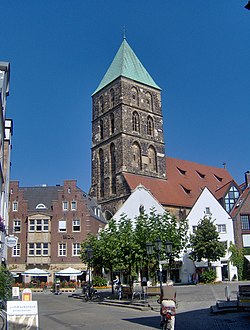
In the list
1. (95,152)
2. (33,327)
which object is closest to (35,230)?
(95,152)

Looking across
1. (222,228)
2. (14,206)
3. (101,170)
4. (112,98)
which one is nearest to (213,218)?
(222,228)

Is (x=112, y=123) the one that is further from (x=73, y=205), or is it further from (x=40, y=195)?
(x=73, y=205)

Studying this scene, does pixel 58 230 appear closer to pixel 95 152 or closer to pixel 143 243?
pixel 95 152

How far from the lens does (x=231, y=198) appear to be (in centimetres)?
5475

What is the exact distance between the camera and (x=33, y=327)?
9.98 metres

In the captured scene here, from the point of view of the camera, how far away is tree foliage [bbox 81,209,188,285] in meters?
27.2

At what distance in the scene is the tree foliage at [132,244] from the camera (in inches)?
1072

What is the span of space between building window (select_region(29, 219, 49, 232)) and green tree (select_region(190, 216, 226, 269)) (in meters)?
17.3

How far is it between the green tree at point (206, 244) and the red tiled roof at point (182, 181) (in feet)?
40.4

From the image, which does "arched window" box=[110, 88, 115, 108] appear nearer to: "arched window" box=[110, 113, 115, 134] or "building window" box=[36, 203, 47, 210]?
"arched window" box=[110, 113, 115, 134]

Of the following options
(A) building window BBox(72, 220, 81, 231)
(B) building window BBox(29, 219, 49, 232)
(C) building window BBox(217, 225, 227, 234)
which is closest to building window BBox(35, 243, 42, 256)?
(B) building window BBox(29, 219, 49, 232)

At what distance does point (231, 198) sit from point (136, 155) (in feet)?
48.8

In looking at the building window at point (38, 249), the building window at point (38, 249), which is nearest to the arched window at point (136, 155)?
the building window at point (38, 249)

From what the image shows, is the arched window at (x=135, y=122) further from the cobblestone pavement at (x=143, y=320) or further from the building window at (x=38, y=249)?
the cobblestone pavement at (x=143, y=320)
